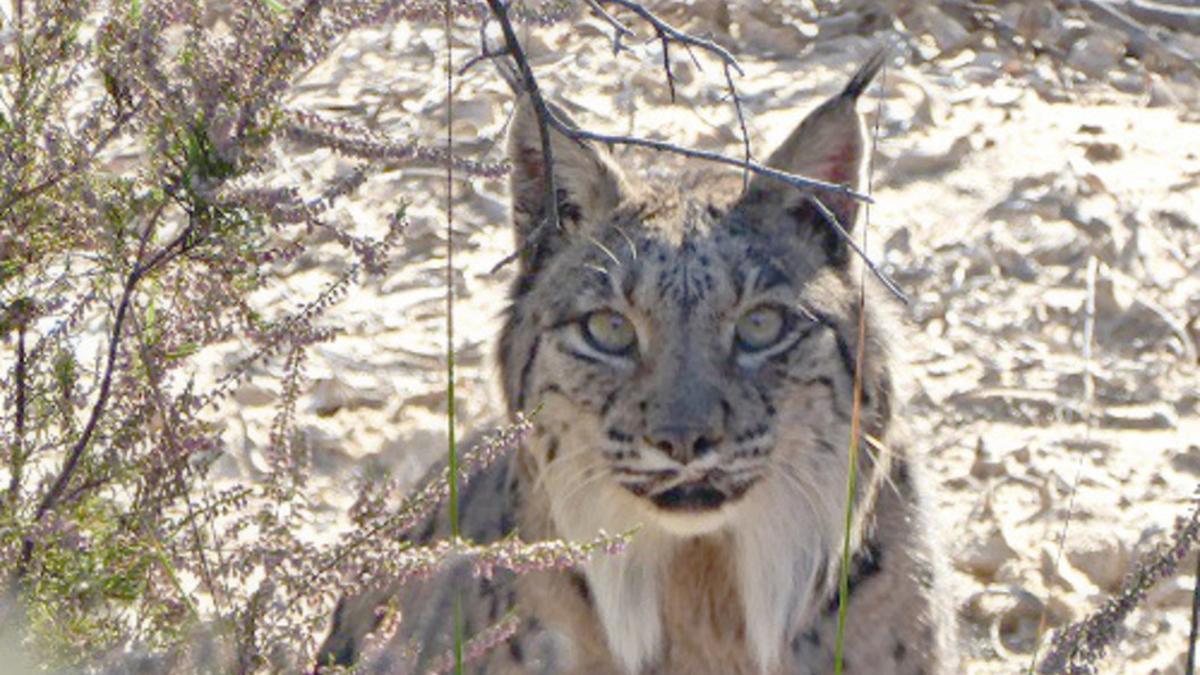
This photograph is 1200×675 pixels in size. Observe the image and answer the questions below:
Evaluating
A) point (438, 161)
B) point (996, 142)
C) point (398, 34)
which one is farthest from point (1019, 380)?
point (438, 161)

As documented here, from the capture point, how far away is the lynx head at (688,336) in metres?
4.36

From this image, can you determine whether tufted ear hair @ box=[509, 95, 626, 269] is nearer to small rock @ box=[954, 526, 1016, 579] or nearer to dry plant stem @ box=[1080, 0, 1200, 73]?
small rock @ box=[954, 526, 1016, 579]

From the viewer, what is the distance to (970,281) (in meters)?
7.70

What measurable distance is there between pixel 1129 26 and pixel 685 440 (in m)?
5.48

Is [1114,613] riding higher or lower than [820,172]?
lower

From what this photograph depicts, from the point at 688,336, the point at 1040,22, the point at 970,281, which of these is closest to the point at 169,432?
the point at 688,336

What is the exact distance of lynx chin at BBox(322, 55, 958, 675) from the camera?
4.40m

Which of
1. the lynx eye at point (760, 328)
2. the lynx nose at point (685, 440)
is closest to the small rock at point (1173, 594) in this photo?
the lynx eye at point (760, 328)

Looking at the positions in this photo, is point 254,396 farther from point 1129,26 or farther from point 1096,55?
point 1129,26

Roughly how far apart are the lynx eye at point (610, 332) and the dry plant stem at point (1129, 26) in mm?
5058

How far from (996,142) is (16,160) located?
5.17 m

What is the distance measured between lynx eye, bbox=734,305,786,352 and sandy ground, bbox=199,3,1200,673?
132cm

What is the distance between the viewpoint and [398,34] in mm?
9141

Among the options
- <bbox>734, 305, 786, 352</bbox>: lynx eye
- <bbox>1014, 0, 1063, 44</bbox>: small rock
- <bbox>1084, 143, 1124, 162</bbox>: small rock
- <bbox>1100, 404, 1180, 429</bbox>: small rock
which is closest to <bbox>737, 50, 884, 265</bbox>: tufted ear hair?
<bbox>734, 305, 786, 352</bbox>: lynx eye
